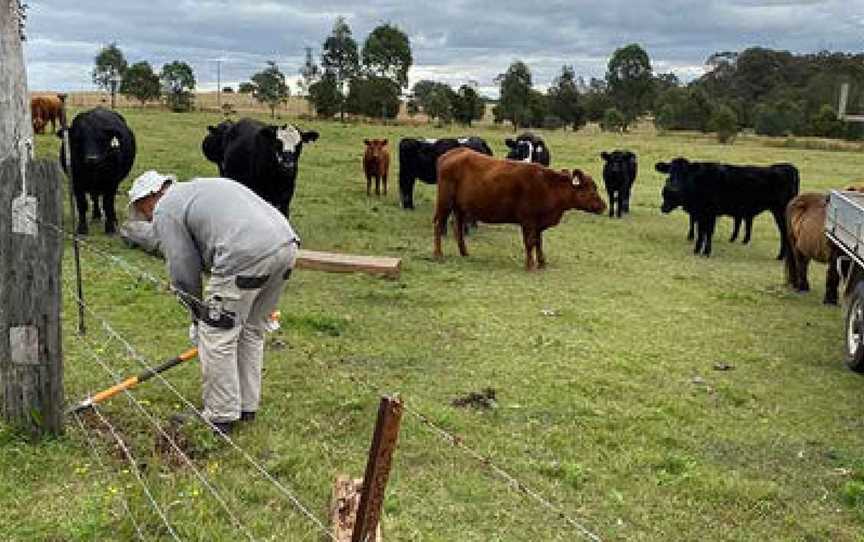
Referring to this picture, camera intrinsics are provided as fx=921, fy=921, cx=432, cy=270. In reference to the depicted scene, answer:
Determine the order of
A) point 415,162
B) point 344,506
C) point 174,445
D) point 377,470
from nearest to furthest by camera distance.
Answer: point 377,470 < point 344,506 < point 174,445 < point 415,162

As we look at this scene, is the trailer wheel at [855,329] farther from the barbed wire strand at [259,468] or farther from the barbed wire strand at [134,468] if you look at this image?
the barbed wire strand at [134,468]

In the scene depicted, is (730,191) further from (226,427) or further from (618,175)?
(226,427)

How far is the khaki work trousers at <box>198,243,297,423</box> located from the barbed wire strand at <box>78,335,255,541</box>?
→ 1.20ft

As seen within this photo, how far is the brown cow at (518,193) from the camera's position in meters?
12.9

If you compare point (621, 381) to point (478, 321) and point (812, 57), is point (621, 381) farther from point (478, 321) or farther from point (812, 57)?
point (812, 57)

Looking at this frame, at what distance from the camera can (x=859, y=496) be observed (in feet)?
18.3

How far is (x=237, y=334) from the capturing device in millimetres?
5723

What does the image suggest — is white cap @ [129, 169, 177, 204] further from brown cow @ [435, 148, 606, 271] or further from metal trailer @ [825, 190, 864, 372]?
brown cow @ [435, 148, 606, 271]

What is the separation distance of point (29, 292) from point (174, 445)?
1.19m

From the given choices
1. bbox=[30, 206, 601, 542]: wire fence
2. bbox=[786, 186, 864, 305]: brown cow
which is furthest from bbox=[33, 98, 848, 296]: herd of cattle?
bbox=[30, 206, 601, 542]: wire fence

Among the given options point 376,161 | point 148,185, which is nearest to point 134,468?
point 148,185

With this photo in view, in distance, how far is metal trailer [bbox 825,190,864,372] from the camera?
8.62m

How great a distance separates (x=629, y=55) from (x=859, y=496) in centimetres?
8272

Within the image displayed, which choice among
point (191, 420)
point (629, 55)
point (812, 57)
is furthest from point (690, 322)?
point (812, 57)
